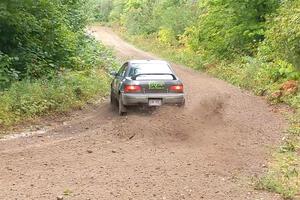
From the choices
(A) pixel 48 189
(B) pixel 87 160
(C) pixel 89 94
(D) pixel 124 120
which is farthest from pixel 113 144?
(C) pixel 89 94

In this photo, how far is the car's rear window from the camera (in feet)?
48.0

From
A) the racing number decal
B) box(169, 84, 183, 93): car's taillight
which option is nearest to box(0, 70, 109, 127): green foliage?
the racing number decal

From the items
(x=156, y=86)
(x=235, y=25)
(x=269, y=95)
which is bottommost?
(x=269, y=95)

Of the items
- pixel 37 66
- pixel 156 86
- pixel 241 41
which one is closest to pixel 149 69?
pixel 156 86

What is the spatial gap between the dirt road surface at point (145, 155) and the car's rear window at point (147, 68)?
3.80 feet

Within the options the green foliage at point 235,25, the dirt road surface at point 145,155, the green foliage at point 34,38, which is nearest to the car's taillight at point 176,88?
the dirt road surface at point 145,155

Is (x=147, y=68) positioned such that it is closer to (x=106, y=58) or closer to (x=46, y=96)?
(x=46, y=96)

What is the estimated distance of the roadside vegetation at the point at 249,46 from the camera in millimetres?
11078

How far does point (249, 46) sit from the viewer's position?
90.0 feet

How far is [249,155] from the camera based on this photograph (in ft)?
34.5

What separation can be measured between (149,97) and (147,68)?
3.77 ft

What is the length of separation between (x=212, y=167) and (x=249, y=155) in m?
1.41

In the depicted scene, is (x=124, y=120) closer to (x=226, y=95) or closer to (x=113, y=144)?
(x=113, y=144)

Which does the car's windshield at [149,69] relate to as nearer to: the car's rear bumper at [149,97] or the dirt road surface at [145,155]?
the car's rear bumper at [149,97]
